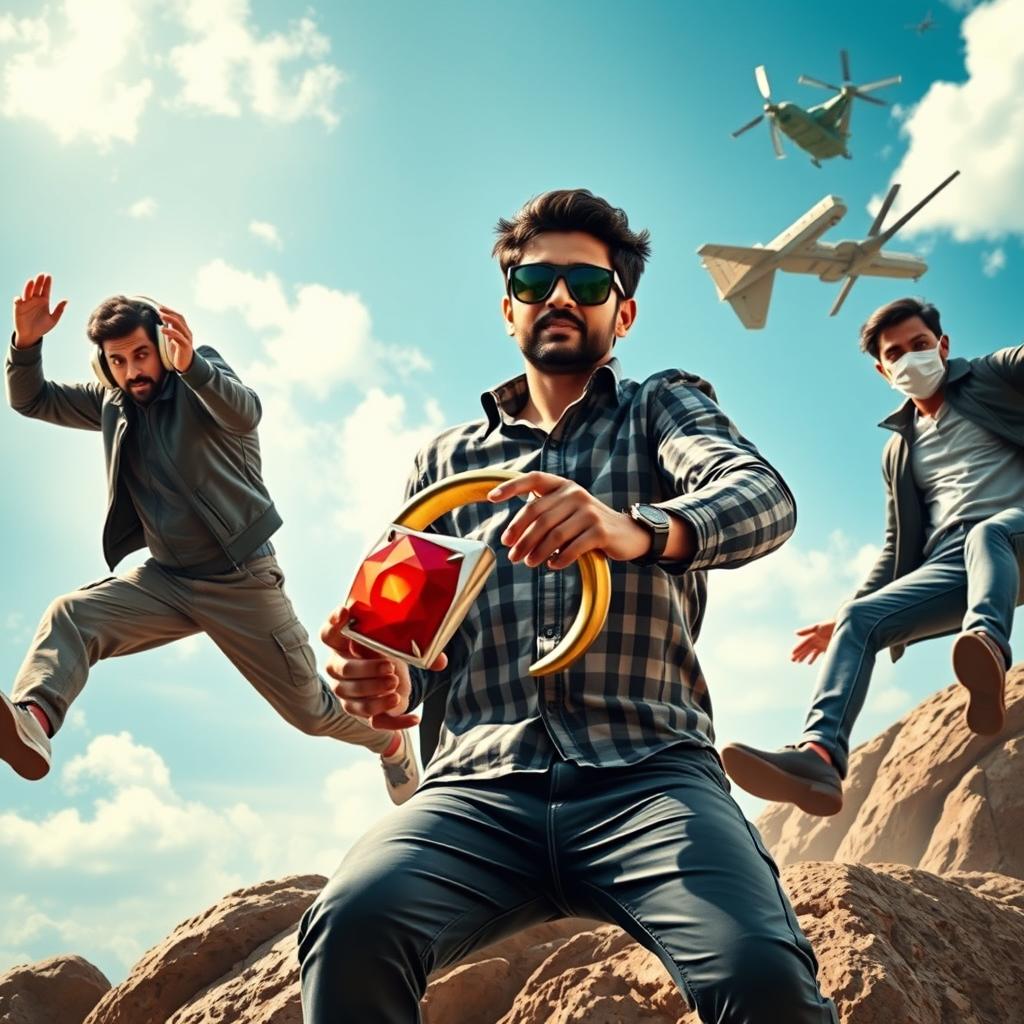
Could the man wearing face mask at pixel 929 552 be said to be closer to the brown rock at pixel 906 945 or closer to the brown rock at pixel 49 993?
the brown rock at pixel 906 945

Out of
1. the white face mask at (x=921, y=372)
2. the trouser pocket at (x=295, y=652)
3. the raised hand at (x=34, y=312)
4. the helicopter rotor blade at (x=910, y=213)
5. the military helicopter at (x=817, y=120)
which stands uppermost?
the military helicopter at (x=817, y=120)

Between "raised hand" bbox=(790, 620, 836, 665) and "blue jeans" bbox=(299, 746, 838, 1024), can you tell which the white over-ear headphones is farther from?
"blue jeans" bbox=(299, 746, 838, 1024)

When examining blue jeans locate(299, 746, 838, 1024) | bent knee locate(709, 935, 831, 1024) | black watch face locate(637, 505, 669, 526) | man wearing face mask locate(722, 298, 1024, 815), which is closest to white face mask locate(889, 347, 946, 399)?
man wearing face mask locate(722, 298, 1024, 815)

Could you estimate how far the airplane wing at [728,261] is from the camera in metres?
37.5

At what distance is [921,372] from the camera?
614 cm

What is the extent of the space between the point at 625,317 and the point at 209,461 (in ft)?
12.8

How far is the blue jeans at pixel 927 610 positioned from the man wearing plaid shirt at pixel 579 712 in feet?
9.14

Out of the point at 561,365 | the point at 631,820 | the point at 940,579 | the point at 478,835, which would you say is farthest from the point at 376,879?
the point at 940,579

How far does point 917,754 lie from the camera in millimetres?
9445

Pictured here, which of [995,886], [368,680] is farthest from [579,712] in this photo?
[995,886]

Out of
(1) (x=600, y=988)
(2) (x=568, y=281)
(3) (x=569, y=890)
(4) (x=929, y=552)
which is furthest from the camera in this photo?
(4) (x=929, y=552)

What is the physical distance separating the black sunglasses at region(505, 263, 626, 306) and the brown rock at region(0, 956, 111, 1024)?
5.09m

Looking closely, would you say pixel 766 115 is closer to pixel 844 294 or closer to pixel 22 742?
pixel 844 294

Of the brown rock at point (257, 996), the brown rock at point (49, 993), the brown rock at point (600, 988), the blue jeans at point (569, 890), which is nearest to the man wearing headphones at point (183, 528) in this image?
the brown rock at point (49, 993)
